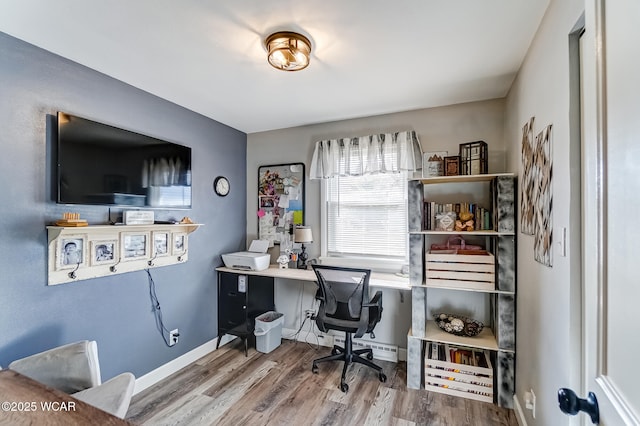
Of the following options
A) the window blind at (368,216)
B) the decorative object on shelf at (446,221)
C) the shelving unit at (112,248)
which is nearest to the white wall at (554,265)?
the decorative object on shelf at (446,221)

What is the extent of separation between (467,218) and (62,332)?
296 cm

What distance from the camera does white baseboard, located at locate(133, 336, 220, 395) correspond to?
2.35 metres

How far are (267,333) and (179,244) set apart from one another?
1.24 meters

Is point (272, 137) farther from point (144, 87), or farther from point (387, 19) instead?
point (387, 19)

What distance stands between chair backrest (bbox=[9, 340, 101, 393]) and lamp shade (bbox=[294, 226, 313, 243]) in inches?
73.7

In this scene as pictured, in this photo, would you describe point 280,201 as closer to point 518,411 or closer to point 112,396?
point 112,396

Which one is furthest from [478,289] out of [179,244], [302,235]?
[179,244]

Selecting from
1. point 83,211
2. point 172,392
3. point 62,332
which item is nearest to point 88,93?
point 83,211

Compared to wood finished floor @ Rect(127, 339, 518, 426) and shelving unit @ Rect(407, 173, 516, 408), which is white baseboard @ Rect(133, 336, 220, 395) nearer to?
wood finished floor @ Rect(127, 339, 518, 426)

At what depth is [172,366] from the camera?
8.56 feet

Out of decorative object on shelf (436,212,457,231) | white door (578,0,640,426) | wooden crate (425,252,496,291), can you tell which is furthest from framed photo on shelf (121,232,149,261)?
white door (578,0,640,426)

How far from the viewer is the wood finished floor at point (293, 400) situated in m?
2.01

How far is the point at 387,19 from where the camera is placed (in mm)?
1540

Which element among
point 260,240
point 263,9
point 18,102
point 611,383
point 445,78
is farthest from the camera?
point 260,240
